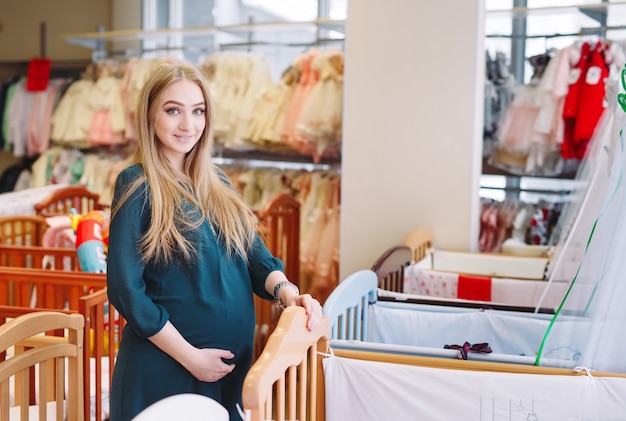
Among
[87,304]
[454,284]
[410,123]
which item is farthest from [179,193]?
[410,123]

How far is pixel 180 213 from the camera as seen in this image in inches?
70.6

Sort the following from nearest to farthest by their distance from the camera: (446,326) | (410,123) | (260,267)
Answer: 1. (260,267)
2. (446,326)
3. (410,123)

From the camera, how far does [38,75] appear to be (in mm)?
6055

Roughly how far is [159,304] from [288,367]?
0.31 meters

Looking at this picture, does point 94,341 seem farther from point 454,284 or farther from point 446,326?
point 454,284

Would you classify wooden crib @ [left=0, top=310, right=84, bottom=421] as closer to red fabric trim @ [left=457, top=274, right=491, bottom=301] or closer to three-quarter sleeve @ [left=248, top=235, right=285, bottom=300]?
three-quarter sleeve @ [left=248, top=235, right=285, bottom=300]

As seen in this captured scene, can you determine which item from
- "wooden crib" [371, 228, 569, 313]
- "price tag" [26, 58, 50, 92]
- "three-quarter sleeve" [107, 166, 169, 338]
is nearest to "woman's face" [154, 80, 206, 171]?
"three-quarter sleeve" [107, 166, 169, 338]

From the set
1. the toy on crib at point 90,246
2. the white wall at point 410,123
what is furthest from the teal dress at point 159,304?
the white wall at point 410,123

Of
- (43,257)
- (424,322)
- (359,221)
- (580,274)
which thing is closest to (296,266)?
(359,221)

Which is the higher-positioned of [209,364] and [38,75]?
[38,75]

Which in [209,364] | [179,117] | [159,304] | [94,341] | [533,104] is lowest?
[94,341]

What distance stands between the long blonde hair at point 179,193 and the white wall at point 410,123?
1926 millimetres

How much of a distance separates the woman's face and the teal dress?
0.10 m

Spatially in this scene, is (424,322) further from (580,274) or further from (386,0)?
(386,0)
